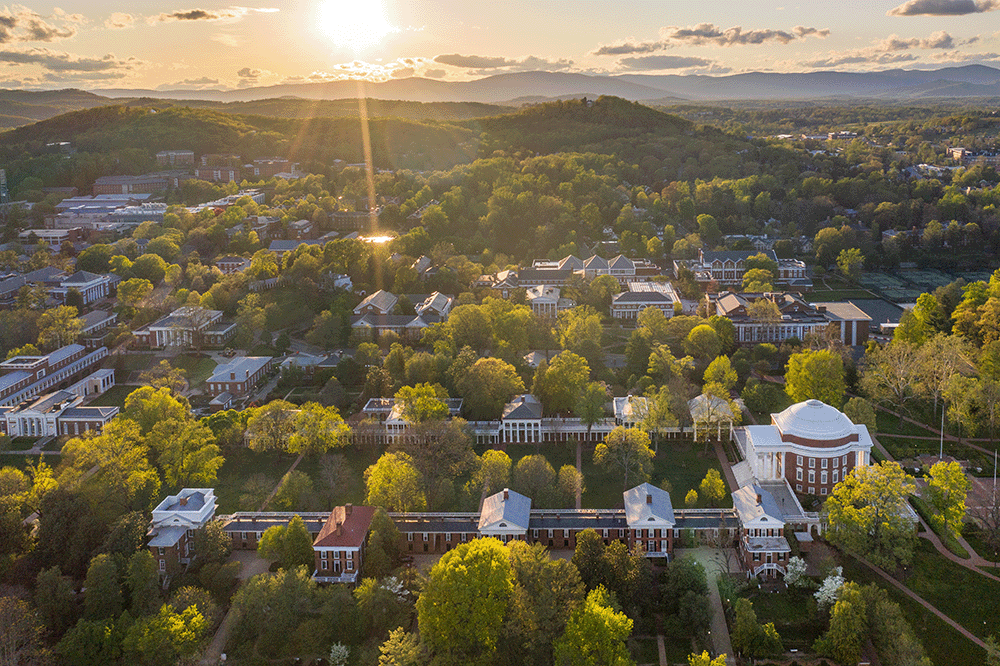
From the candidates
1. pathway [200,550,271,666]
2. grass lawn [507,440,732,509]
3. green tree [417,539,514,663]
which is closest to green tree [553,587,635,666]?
green tree [417,539,514,663]

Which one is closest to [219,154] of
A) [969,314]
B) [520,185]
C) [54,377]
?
[520,185]

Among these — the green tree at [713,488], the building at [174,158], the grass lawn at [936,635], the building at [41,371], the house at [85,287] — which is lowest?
the grass lawn at [936,635]

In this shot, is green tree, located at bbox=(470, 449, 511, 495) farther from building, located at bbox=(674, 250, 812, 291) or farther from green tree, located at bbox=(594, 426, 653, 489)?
building, located at bbox=(674, 250, 812, 291)

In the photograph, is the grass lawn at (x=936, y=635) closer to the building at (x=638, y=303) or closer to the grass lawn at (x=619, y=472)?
the grass lawn at (x=619, y=472)

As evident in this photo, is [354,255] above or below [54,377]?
above

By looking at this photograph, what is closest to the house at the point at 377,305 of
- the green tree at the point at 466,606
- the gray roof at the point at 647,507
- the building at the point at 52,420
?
the building at the point at 52,420

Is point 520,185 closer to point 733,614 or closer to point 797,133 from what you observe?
point 733,614
